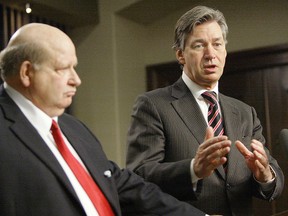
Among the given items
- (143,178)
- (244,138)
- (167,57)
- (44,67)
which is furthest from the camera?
(167,57)

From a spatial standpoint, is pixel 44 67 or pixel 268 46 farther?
pixel 268 46

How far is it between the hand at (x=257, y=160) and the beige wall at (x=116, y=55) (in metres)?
2.39

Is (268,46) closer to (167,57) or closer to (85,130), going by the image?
(167,57)

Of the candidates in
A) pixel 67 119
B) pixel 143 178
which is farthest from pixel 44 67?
pixel 143 178

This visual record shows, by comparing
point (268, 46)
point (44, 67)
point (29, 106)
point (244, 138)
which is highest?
point (268, 46)

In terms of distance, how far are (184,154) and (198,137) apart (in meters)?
0.09

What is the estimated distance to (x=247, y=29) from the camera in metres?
4.01

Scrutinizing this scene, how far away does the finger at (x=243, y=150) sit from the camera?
5.22 ft

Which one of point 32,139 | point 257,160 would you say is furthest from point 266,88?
point 32,139

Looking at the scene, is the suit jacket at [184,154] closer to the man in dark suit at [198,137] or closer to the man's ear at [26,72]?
the man in dark suit at [198,137]

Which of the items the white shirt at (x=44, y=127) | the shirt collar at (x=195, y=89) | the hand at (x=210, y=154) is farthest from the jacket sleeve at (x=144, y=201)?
the shirt collar at (x=195, y=89)

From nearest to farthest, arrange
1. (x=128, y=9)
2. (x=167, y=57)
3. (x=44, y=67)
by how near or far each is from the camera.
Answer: (x=44, y=67) < (x=128, y=9) < (x=167, y=57)

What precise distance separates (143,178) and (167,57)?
2747 millimetres

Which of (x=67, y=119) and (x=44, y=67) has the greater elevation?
(x=44, y=67)
